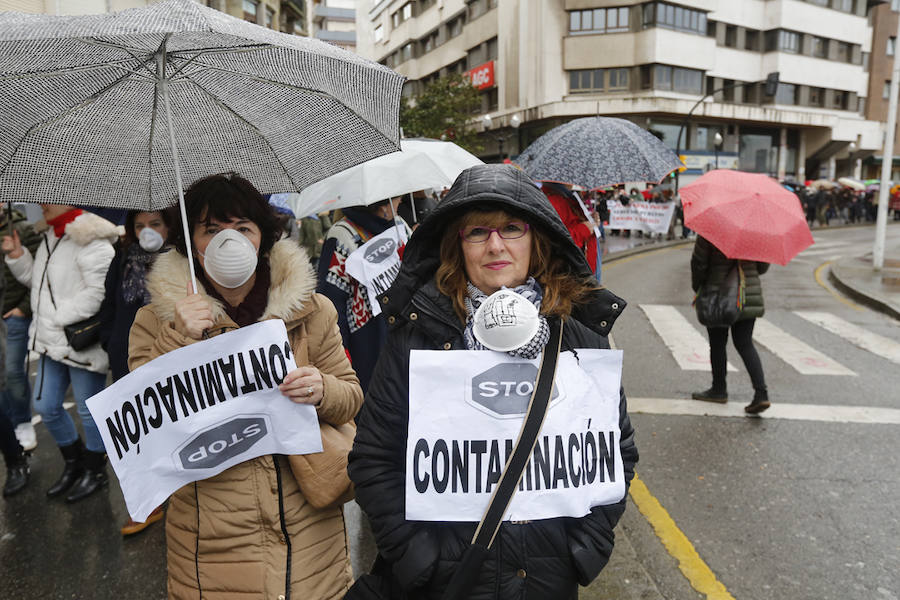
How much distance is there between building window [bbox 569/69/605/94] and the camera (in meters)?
35.4

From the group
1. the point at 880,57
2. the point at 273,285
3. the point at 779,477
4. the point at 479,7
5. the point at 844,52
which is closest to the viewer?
the point at 273,285

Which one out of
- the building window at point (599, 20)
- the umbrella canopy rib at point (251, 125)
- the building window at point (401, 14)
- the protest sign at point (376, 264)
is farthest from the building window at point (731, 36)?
the umbrella canopy rib at point (251, 125)

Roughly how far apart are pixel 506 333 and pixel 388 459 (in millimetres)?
498

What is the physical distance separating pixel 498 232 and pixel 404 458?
684 millimetres

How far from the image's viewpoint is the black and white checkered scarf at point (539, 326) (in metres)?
1.58

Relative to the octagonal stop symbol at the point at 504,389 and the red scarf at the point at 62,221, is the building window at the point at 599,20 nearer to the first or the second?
the red scarf at the point at 62,221

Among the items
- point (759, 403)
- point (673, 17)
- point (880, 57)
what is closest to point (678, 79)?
point (673, 17)

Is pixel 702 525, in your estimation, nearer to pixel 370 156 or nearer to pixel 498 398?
pixel 498 398

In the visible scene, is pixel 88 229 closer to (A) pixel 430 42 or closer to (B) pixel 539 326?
(B) pixel 539 326

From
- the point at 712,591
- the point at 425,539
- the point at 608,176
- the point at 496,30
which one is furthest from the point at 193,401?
the point at 496,30

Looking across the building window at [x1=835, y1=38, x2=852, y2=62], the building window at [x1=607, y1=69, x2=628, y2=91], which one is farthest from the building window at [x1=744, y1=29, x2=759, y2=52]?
the building window at [x1=607, y1=69, x2=628, y2=91]

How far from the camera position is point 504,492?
1.56 meters

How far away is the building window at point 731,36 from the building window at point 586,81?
31.3 ft

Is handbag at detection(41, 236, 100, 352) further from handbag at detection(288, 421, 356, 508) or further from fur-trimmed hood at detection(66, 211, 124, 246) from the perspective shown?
handbag at detection(288, 421, 356, 508)
